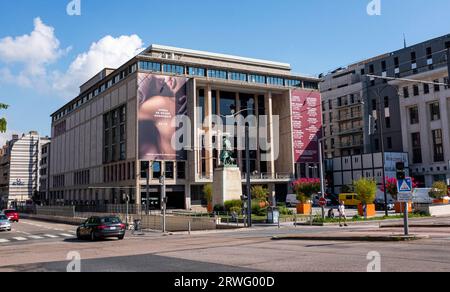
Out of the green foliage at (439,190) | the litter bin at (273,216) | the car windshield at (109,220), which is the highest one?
the green foliage at (439,190)

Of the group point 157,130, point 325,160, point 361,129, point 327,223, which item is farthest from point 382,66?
point 327,223

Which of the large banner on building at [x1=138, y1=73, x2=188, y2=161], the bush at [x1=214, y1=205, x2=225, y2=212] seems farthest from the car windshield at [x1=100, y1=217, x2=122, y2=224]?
the large banner on building at [x1=138, y1=73, x2=188, y2=161]

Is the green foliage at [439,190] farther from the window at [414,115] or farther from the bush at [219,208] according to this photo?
the window at [414,115]

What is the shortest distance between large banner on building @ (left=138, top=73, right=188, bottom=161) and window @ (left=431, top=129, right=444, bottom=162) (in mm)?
42862

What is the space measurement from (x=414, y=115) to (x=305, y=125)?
2035 centimetres

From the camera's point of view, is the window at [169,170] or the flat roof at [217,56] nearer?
the window at [169,170]

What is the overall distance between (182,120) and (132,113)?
8.78 metres

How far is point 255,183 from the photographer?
85.1 m

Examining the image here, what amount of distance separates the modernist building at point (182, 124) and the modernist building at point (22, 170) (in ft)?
169

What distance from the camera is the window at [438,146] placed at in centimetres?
7569

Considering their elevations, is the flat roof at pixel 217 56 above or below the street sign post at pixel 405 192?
above

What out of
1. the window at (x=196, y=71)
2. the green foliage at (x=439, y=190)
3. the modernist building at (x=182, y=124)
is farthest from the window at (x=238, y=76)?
the green foliage at (x=439, y=190)

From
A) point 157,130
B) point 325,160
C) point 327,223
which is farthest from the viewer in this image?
point 325,160
